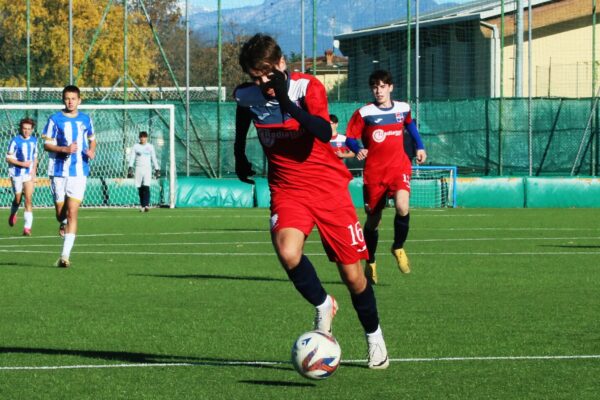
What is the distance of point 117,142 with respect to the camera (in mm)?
38188

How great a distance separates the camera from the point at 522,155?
38.7 m

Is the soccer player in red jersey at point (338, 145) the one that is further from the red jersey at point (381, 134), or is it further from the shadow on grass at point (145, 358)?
the shadow on grass at point (145, 358)

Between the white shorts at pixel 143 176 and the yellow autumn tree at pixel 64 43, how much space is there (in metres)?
19.0

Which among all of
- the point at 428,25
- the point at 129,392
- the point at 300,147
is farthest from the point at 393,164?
the point at 428,25

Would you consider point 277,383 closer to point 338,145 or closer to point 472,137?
point 338,145

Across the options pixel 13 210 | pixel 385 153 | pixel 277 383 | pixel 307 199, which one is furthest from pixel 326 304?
pixel 13 210

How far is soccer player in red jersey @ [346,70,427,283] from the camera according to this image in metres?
14.7

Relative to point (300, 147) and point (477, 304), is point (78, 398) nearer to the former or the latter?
point (300, 147)

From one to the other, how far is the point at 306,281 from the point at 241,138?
1037mm

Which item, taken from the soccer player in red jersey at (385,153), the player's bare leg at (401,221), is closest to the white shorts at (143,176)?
the soccer player in red jersey at (385,153)

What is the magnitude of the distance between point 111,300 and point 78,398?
523 cm

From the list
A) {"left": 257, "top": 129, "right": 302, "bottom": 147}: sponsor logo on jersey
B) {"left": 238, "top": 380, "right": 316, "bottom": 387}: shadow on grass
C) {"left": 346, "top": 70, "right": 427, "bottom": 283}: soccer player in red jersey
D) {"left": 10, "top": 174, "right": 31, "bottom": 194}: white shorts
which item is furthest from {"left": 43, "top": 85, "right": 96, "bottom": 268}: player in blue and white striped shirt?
{"left": 10, "top": 174, "right": 31, "bottom": 194}: white shorts

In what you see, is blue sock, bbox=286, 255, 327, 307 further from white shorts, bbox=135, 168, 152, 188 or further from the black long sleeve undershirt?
white shorts, bbox=135, 168, 152, 188

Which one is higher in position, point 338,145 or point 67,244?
point 338,145
